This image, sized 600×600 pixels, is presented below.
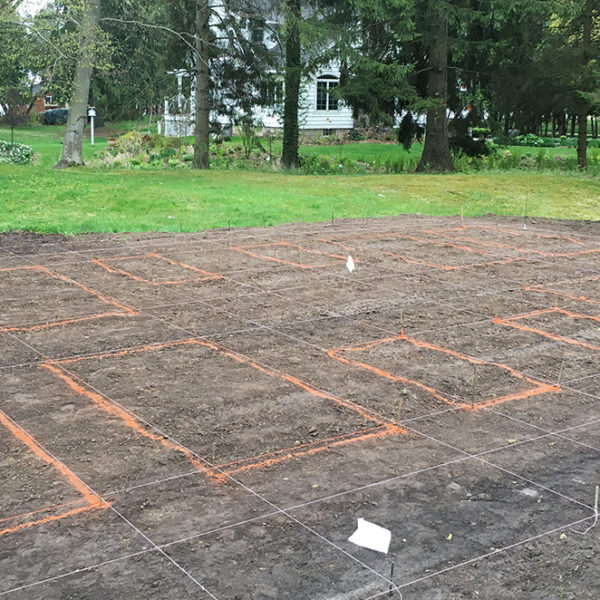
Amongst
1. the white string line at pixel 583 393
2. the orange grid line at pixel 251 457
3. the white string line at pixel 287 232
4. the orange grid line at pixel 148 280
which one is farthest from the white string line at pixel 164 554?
the white string line at pixel 287 232

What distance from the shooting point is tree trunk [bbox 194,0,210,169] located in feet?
80.2

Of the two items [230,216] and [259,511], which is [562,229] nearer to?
[230,216]

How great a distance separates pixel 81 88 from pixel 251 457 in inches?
763

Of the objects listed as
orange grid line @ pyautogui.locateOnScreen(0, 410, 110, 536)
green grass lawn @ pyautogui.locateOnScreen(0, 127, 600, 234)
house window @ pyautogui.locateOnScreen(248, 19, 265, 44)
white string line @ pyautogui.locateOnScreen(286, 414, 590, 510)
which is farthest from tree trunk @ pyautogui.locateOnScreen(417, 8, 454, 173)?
orange grid line @ pyautogui.locateOnScreen(0, 410, 110, 536)

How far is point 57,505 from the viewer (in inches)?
178

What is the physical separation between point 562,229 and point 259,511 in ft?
39.9

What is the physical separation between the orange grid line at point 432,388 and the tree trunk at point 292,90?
17.0 meters

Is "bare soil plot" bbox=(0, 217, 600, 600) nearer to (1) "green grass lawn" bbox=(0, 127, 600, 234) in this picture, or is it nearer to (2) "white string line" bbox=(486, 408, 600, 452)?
(2) "white string line" bbox=(486, 408, 600, 452)

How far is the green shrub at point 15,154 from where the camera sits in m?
27.0

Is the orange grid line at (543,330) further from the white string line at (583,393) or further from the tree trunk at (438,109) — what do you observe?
the tree trunk at (438,109)

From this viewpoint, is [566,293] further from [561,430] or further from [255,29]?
[255,29]

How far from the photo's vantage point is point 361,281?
1032 centimetres

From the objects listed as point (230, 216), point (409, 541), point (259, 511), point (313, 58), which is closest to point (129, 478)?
point (259, 511)

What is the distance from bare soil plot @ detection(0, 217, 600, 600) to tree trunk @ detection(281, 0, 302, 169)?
15.2 meters
